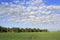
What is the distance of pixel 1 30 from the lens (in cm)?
4666

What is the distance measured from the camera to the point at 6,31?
4559 centimetres

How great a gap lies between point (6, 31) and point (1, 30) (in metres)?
1.96
